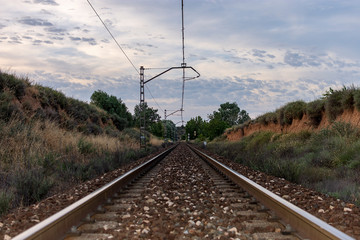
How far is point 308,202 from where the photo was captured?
18.2ft

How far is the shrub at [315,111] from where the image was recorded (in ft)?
64.7

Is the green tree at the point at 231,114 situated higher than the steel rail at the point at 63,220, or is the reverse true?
the green tree at the point at 231,114

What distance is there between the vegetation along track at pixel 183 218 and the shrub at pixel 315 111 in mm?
14586

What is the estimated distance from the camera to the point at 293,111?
23.6m

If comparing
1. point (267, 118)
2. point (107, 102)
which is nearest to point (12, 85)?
point (267, 118)

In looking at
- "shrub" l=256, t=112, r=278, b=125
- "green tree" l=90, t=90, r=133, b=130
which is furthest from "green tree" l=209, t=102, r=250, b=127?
"shrub" l=256, t=112, r=278, b=125

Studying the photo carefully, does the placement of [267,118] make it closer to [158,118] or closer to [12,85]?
[12,85]

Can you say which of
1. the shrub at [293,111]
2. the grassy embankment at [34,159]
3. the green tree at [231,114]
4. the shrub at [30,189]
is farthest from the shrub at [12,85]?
the green tree at [231,114]

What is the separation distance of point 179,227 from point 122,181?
3.82 m

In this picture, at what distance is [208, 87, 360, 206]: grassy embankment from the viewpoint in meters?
8.28

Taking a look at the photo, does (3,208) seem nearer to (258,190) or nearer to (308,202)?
(258,190)

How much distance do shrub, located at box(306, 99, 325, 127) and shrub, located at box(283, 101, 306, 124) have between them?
6.77 ft

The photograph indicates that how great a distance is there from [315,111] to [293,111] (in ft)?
11.9

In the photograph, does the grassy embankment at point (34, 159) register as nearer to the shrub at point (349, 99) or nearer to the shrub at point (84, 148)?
the shrub at point (84, 148)
